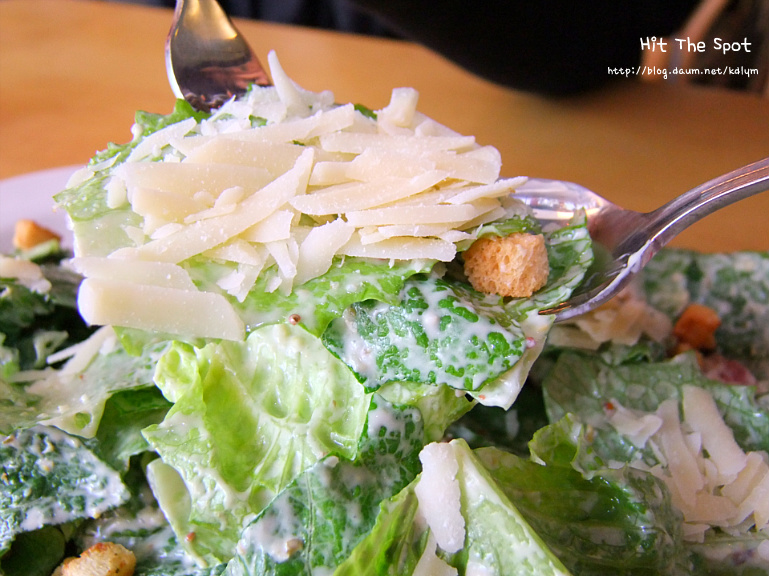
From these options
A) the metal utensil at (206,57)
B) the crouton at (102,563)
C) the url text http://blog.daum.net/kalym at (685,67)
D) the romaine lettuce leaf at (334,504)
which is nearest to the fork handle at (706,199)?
the romaine lettuce leaf at (334,504)

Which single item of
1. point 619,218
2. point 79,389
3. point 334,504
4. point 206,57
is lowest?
point 79,389

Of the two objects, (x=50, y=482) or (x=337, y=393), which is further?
(x=50, y=482)

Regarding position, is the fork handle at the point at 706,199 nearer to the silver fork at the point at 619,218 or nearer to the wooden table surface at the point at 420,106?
the silver fork at the point at 619,218

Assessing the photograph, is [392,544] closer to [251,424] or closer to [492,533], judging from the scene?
[492,533]

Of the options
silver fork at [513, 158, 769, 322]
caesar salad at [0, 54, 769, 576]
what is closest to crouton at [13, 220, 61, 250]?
caesar salad at [0, 54, 769, 576]

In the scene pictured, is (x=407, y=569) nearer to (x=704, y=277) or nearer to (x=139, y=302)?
(x=139, y=302)

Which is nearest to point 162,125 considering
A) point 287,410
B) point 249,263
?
point 249,263

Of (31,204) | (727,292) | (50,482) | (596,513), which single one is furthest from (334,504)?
(31,204)
